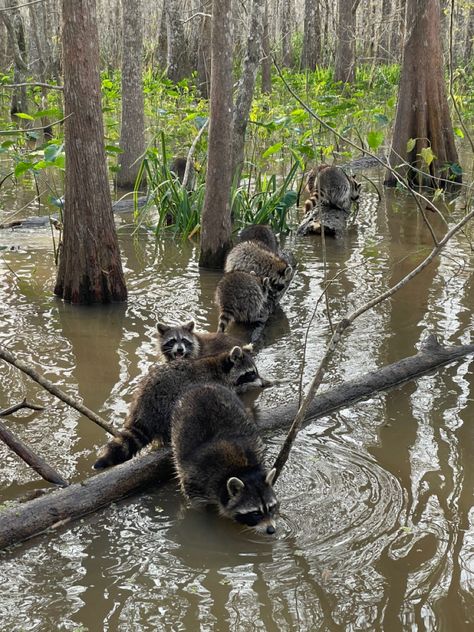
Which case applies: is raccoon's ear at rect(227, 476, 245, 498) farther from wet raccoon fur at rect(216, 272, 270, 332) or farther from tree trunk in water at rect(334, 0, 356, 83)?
tree trunk in water at rect(334, 0, 356, 83)

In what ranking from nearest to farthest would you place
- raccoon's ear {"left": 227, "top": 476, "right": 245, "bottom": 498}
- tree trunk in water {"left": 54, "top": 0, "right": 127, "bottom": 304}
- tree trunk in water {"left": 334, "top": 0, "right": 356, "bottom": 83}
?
raccoon's ear {"left": 227, "top": 476, "right": 245, "bottom": 498} → tree trunk in water {"left": 54, "top": 0, "right": 127, "bottom": 304} → tree trunk in water {"left": 334, "top": 0, "right": 356, "bottom": 83}

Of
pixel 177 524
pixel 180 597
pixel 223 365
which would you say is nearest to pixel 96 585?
pixel 180 597

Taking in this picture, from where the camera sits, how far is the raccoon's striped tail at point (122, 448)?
4566mm

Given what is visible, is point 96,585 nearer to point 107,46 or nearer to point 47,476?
point 47,476

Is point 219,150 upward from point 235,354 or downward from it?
upward

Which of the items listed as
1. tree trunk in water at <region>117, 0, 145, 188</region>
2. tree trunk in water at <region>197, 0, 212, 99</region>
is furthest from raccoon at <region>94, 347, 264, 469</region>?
tree trunk in water at <region>197, 0, 212, 99</region>

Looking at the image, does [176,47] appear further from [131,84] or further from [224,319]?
[224,319]

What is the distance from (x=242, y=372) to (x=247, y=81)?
5173 millimetres

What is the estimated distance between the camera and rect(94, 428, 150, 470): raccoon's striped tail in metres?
4.57

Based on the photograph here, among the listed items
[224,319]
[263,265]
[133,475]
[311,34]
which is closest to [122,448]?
[133,475]

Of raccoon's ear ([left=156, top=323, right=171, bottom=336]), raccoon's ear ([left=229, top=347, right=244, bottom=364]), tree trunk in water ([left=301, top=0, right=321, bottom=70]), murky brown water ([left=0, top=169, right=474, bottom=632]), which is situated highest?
tree trunk in water ([left=301, top=0, right=321, bottom=70])

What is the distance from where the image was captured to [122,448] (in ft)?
15.1

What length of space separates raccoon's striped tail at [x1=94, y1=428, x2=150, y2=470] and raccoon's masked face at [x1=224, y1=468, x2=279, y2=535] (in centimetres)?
80

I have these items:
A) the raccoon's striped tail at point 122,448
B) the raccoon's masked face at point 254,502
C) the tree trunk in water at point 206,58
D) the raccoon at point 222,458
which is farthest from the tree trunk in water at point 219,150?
the tree trunk in water at point 206,58
